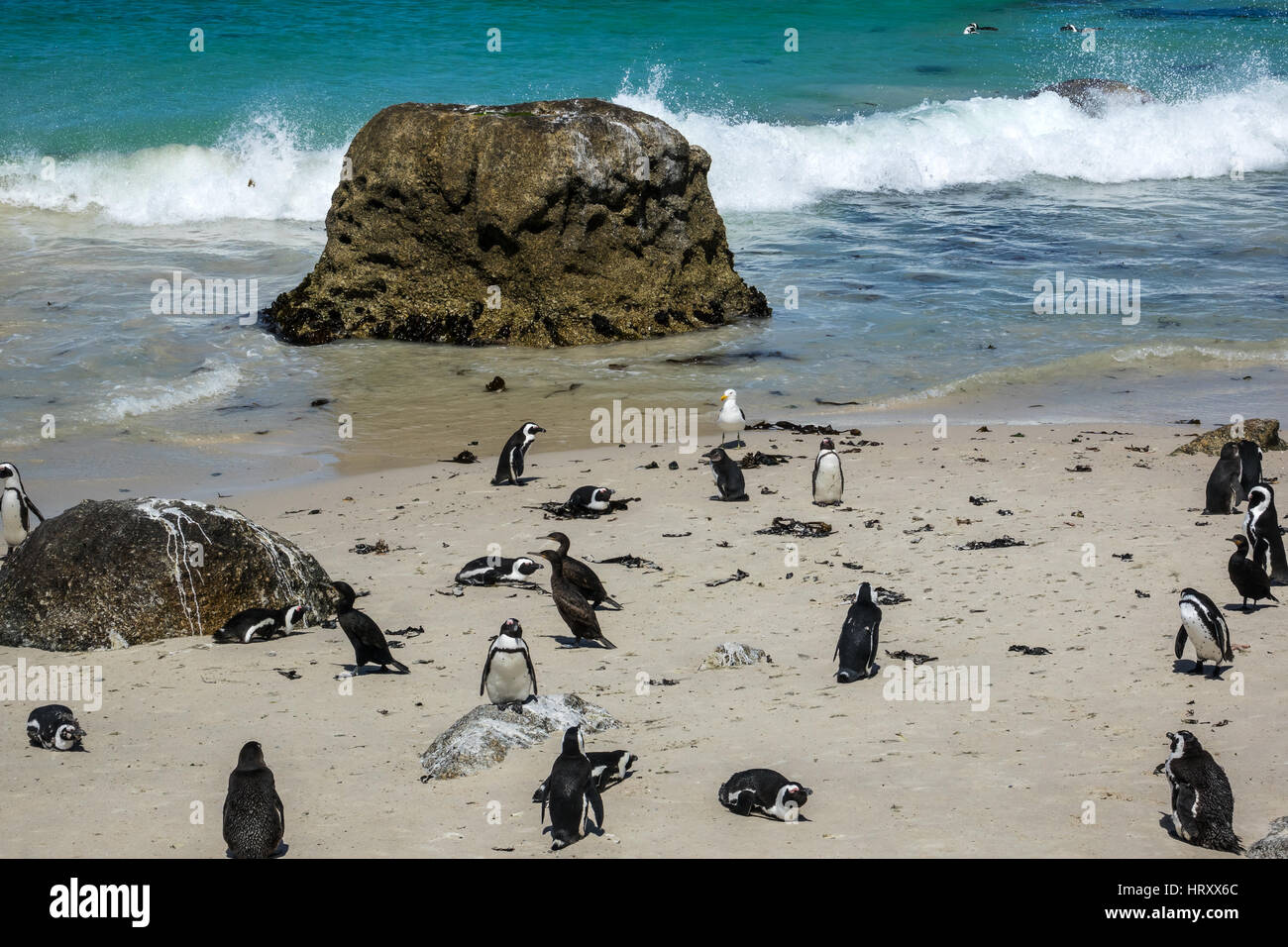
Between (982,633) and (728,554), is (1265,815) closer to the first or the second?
(982,633)

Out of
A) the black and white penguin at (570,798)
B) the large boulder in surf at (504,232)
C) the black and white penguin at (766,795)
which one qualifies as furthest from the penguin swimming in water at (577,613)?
the large boulder in surf at (504,232)

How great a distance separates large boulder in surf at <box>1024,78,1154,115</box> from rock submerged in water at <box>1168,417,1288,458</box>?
23.8 m

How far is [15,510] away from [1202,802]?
350 inches

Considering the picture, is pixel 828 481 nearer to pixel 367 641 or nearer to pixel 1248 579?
pixel 1248 579

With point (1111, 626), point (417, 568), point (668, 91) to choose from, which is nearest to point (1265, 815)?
point (1111, 626)

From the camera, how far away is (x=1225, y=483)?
32.9 feet

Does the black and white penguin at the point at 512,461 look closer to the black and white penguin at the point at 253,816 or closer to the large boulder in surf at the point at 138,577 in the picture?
the large boulder in surf at the point at 138,577

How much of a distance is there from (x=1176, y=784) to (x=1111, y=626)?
2600 millimetres

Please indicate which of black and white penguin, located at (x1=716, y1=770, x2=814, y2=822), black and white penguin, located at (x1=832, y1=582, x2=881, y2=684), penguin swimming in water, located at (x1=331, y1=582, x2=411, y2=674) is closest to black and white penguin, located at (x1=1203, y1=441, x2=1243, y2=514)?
black and white penguin, located at (x1=832, y1=582, x2=881, y2=684)

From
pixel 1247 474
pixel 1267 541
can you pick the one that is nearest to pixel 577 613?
pixel 1267 541

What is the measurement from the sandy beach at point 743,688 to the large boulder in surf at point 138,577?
0.65 ft

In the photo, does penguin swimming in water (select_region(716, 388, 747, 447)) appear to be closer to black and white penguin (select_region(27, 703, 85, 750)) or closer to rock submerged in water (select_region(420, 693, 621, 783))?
rock submerged in water (select_region(420, 693, 621, 783))

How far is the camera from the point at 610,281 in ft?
56.1

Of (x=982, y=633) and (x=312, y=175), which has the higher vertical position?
(x=312, y=175)
